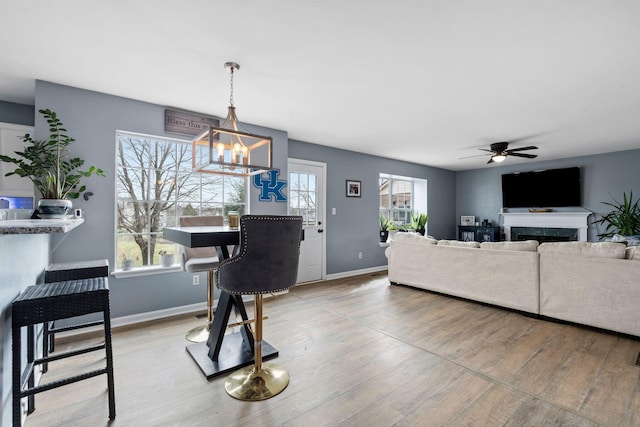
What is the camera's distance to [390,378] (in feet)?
6.66

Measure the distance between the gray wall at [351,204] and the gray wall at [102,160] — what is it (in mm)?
2271

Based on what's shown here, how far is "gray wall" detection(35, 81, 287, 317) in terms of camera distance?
9.17 ft

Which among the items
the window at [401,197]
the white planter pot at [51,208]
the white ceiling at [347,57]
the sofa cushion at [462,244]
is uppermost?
the white ceiling at [347,57]

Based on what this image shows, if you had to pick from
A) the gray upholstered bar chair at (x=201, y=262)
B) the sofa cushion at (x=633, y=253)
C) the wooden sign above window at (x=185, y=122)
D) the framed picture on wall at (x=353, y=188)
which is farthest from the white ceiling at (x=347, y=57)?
the framed picture on wall at (x=353, y=188)

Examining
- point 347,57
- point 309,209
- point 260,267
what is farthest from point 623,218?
point 260,267

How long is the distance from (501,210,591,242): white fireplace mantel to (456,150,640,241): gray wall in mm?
134

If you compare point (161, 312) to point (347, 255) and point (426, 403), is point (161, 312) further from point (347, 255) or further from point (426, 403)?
point (347, 255)

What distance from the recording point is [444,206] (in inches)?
299

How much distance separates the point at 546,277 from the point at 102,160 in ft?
15.4

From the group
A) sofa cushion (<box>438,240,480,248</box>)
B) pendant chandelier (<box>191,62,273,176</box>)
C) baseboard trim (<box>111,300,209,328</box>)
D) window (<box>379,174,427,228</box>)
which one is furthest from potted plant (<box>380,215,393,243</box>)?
pendant chandelier (<box>191,62,273,176</box>)

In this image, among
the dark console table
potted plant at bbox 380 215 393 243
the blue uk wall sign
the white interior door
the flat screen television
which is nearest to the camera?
the blue uk wall sign

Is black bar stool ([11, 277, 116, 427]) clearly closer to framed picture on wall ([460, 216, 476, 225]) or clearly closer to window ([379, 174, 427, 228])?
window ([379, 174, 427, 228])

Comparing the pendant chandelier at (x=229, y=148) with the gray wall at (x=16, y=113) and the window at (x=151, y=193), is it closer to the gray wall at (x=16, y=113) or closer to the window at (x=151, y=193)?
the window at (x=151, y=193)

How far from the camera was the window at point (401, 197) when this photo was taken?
6.61m
